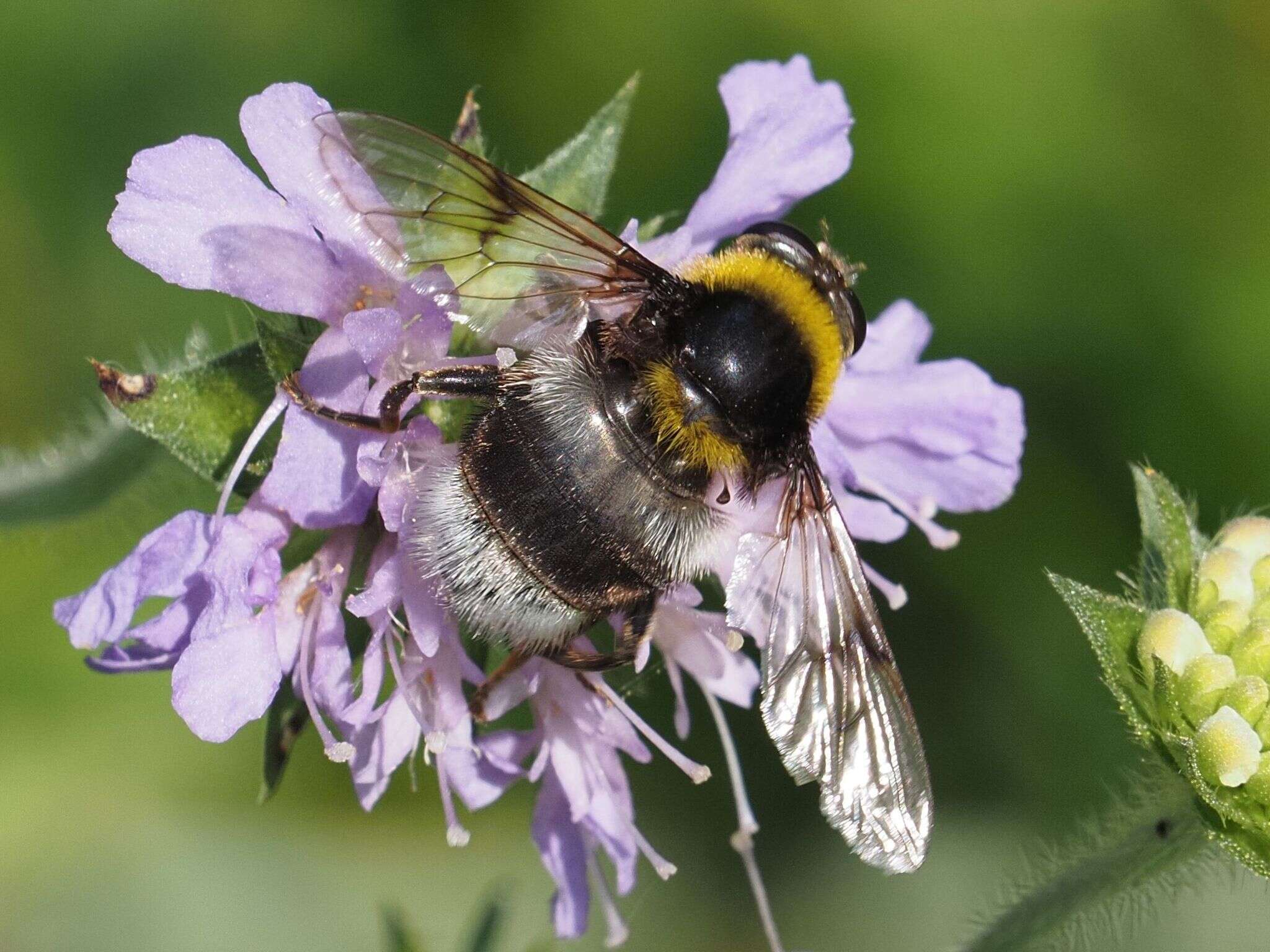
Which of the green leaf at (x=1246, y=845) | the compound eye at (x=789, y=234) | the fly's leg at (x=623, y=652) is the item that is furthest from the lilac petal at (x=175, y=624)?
the green leaf at (x=1246, y=845)

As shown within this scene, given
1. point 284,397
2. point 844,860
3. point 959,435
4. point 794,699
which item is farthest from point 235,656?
point 844,860

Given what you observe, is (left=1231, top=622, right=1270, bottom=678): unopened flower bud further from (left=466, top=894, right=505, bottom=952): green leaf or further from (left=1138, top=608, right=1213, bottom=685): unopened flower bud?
(left=466, top=894, right=505, bottom=952): green leaf

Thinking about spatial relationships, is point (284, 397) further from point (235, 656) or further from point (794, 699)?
point (794, 699)

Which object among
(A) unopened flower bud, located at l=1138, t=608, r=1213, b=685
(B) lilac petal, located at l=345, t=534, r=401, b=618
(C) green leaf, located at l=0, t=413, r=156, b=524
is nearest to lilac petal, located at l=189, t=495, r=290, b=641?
(B) lilac petal, located at l=345, t=534, r=401, b=618

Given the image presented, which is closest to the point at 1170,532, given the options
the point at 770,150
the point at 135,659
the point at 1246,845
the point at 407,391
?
the point at 1246,845

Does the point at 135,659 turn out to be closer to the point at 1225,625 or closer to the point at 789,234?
the point at 789,234

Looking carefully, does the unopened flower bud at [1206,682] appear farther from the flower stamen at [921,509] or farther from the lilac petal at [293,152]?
the lilac petal at [293,152]

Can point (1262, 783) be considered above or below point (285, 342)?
below
